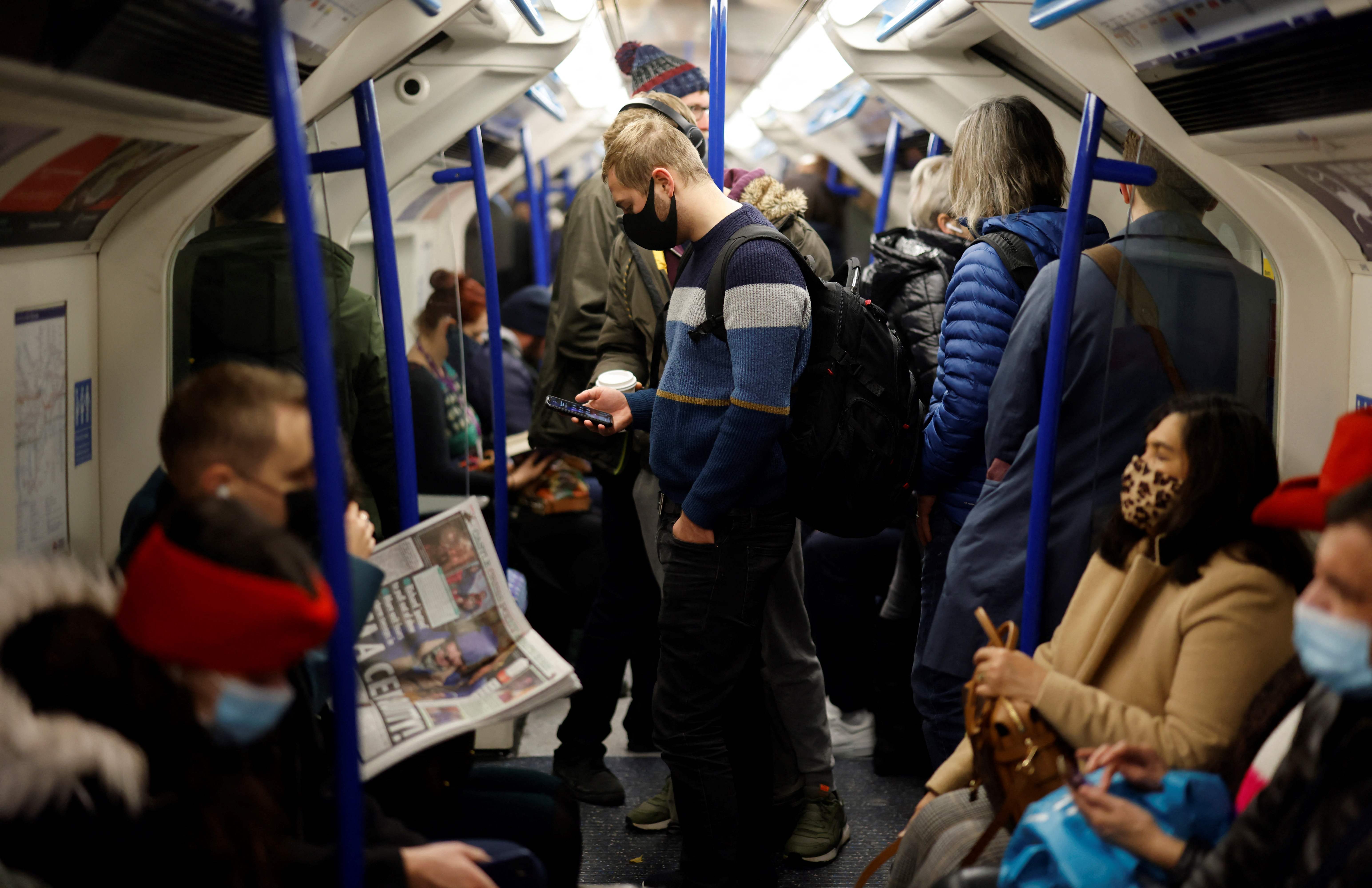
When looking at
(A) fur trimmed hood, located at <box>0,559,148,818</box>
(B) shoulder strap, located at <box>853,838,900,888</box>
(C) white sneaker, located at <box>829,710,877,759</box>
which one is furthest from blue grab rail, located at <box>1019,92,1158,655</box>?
(A) fur trimmed hood, located at <box>0,559,148,818</box>

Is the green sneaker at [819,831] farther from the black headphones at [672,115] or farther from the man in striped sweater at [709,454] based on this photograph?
the black headphones at [672,115]

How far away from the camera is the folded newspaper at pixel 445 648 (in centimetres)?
173

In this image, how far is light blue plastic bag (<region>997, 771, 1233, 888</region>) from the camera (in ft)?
5.08

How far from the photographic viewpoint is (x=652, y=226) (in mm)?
2477

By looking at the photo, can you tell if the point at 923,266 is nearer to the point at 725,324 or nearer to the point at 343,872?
the point at 725,324

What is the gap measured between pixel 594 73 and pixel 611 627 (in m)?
4.14

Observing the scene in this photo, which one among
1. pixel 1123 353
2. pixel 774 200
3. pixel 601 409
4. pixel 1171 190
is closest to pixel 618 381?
pixel 601 409

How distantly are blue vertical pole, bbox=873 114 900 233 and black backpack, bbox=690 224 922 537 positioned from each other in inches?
130

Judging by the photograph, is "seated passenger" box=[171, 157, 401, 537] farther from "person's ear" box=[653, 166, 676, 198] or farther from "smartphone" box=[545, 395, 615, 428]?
"person's ear" box=[653, 166, 676, 198]

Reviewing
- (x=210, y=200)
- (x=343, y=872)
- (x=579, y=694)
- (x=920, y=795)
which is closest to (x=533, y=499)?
(x=579, y=694)

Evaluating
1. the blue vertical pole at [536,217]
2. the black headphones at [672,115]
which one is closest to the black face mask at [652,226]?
the black headphones at [672,115]

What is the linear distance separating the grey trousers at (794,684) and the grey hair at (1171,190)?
1.15 meters

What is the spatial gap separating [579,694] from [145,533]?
6.74 feet

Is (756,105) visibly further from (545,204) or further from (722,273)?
(722,273)
